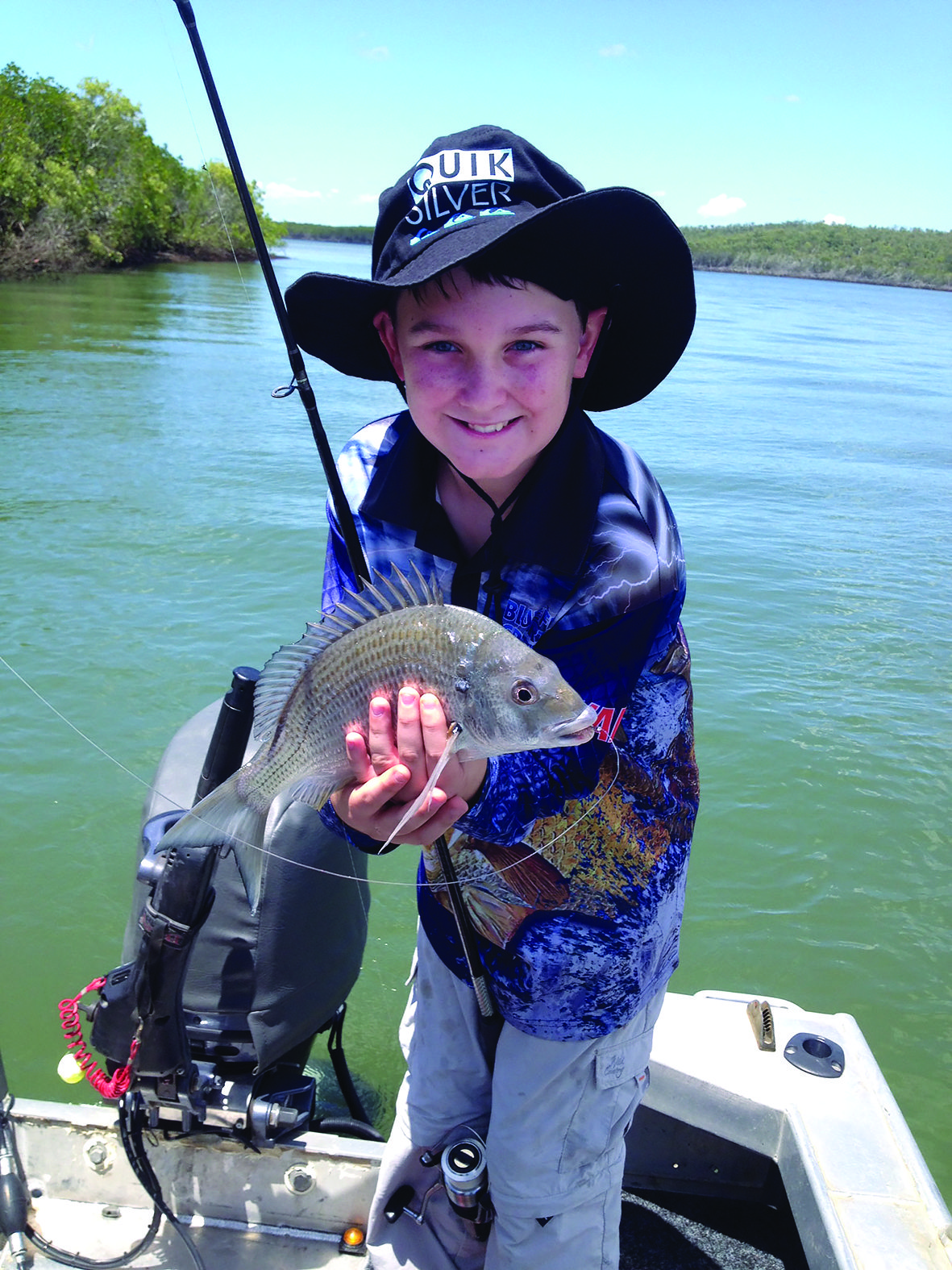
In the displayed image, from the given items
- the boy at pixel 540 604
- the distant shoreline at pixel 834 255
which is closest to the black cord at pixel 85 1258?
the boy at pixel 540 604

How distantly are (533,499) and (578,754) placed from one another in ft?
1.84

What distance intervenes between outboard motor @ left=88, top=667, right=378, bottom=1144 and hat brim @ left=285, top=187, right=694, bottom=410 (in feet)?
3.21

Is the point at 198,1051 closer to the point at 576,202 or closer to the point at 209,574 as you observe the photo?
the point at 576,202

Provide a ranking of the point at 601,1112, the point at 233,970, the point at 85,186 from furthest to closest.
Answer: the point at 85,186
the point at 233,970
the point at 601,1112

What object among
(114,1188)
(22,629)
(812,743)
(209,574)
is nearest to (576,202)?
(114,1188)

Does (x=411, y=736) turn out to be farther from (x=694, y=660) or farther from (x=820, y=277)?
(x=820, y=277)

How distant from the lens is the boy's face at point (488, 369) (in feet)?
6.52

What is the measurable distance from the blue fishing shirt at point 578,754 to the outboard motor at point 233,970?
21.3 inches

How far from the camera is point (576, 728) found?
171cm

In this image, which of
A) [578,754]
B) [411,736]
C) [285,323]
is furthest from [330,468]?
[578,754]

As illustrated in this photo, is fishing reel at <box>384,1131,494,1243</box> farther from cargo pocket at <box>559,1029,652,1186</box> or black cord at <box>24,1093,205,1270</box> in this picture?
black cord at <box>24,1093,205,1270</box>

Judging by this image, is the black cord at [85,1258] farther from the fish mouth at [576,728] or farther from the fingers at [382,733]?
the fish mouth at [576,728]

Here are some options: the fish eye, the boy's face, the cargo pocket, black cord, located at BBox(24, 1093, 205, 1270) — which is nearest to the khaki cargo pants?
the cargo pocket

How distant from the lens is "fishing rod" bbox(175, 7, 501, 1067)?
7.28 ft
